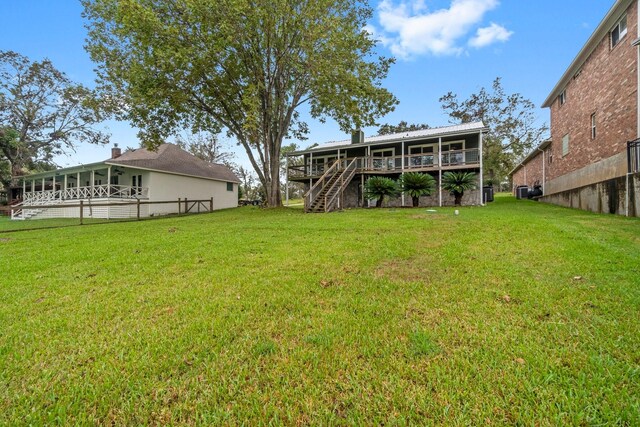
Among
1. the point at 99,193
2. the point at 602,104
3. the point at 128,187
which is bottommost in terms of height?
the point at 99,193

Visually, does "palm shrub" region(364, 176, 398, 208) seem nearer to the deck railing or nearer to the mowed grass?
the deck railing

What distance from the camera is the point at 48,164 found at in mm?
A: 31828

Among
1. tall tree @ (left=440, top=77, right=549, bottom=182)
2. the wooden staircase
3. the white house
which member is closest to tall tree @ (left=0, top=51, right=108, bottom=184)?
the white house

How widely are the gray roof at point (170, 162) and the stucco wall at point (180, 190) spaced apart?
1.68 feet

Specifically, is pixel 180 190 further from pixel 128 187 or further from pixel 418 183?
pixel 418 183

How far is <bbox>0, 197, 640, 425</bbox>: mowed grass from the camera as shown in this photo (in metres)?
1.64

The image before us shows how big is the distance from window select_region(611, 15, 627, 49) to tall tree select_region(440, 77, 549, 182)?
16.2 meters

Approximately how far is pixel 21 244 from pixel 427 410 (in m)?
9.86

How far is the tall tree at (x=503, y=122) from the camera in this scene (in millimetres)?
27234

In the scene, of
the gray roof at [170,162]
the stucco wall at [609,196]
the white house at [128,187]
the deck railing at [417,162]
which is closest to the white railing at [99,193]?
the white house at [128,187]

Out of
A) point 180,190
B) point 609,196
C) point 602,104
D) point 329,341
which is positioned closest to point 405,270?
point 329,341

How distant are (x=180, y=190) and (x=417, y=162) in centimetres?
1730

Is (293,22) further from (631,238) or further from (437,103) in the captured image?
(437,103)

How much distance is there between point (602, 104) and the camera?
1212cm
